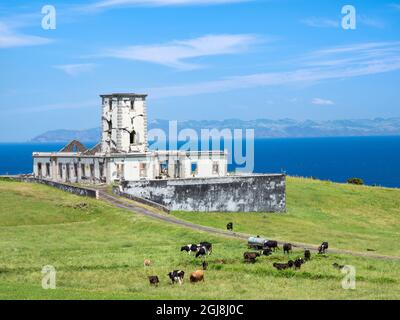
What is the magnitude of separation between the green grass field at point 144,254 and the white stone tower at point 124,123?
37.5 ft

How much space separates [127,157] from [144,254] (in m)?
32.9

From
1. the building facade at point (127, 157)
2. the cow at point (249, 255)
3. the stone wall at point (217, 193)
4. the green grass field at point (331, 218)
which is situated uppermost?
the building facade at point (127, 157)

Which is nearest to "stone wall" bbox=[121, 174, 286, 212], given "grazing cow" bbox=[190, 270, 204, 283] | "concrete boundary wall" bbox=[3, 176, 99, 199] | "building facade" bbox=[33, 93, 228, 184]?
"concrete boundary wall" bbox=[3, 176, 99, 199]

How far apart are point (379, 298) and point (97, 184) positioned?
50.4m

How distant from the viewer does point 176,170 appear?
86.4 meters

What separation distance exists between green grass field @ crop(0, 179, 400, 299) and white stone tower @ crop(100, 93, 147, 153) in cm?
1142

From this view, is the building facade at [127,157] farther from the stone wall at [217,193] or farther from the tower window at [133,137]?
the stone wall at [217,193]

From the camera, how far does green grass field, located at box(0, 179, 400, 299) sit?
38.1 metres

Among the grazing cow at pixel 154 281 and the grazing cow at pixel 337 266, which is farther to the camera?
the grazing cow at pixel 337 266

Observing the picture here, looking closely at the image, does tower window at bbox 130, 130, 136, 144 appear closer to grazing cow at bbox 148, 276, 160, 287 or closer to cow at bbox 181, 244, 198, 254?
cow at bbox 181, 244, 198, 254

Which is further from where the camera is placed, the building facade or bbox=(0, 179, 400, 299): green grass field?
the building facade

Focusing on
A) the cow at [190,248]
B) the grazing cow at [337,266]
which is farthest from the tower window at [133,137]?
the grazing cow at [337,266]

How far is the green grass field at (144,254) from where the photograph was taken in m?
38.1

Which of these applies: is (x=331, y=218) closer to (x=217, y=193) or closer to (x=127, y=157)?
(x=217, y=193)
